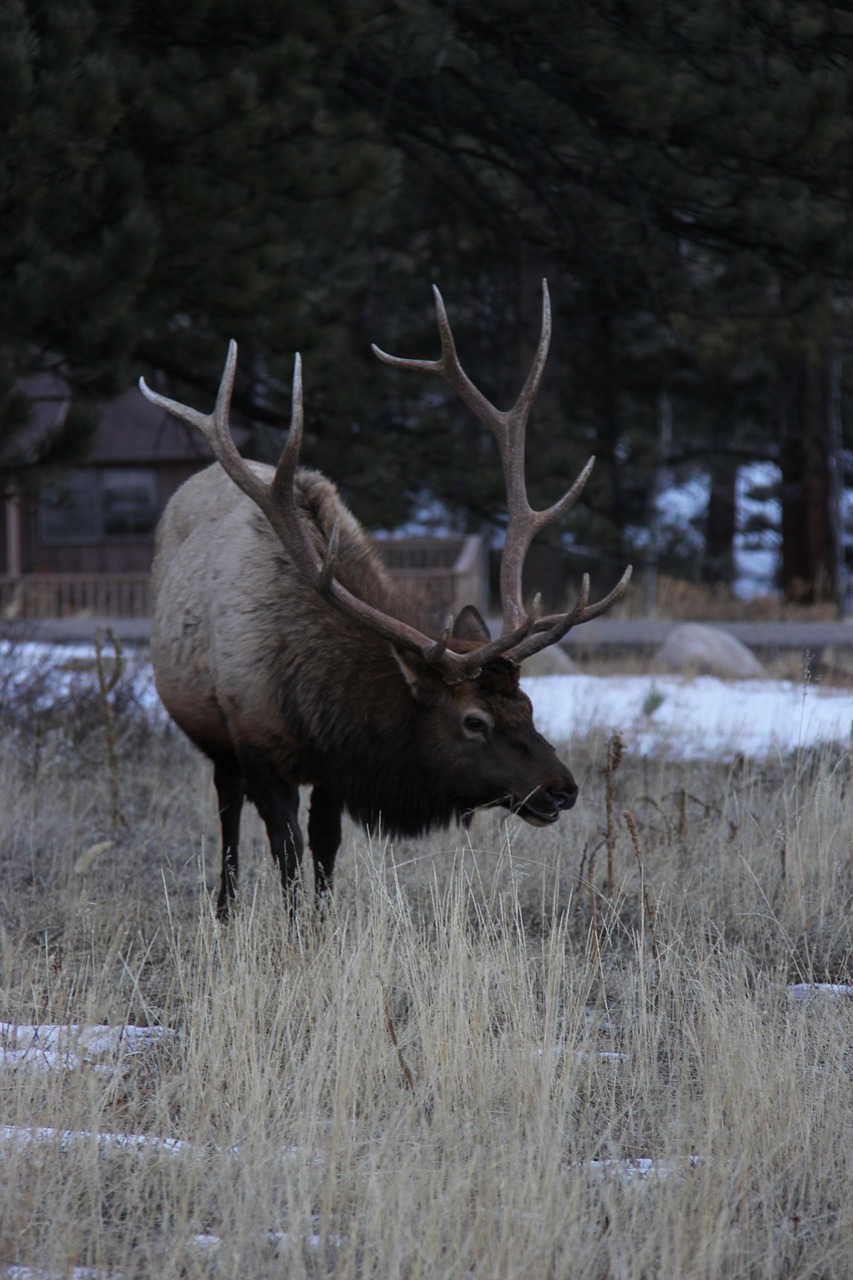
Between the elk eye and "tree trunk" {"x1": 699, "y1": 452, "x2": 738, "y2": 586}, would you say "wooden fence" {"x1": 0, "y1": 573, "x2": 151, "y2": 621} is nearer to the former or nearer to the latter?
"tree trunk" {"x1": 699, "y1": 452, "x2": 738, "y2": 586}

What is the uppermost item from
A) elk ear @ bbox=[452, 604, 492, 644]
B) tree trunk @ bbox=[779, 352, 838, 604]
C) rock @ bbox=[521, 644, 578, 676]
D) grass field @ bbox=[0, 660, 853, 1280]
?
tree trunk @ bbox=[779, 352, 838, 604]

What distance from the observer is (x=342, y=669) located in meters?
4.66

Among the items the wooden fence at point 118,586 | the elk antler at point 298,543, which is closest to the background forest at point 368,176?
the elk antler at point 298,543

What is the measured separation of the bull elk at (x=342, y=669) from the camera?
14.2 ft

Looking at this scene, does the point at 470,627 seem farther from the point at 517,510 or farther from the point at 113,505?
the point at 113,505

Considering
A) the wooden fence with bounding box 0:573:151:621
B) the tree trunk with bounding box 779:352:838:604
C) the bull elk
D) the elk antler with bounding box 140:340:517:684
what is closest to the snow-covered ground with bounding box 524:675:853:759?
the bull elk

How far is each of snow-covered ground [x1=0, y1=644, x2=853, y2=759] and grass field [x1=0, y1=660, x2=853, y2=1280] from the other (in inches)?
109

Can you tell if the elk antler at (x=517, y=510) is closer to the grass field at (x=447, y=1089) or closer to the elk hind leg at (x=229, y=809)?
the grass field at (x=447, y=1089)

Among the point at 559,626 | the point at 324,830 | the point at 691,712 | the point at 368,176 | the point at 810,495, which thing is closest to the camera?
the point at 559,626

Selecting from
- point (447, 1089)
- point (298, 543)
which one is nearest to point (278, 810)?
point (298, 543)

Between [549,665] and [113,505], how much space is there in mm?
13828

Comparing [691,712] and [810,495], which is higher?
[810,495]

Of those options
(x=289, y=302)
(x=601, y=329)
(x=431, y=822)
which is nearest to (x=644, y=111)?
(x=289, y=302)

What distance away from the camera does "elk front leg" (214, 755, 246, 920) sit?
5.11m
